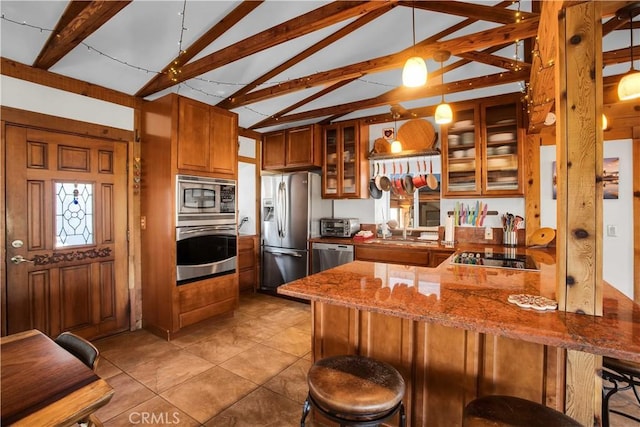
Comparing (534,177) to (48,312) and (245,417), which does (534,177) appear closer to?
(245,417)

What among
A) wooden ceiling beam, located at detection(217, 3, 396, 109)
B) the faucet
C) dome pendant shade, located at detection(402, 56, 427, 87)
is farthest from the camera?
the faucet

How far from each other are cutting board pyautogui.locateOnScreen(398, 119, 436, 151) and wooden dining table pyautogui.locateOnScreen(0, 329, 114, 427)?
3851 mm

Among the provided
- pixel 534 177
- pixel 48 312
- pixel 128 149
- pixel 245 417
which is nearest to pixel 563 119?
pixel 245 417

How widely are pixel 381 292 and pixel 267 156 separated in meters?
3.86

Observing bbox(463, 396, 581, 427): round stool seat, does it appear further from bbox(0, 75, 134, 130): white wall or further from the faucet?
bbox(0, 75, 134, 130): white wall

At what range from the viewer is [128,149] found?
10.9 feet

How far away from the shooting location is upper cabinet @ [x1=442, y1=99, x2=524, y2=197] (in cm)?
343

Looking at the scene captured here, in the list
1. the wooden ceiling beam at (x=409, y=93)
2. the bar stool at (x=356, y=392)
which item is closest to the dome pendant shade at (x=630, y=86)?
the wooden ceiling beam at (x=409, y=93)

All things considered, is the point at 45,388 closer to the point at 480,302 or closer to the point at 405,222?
the point at 480,302

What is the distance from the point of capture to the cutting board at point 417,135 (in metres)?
3.97

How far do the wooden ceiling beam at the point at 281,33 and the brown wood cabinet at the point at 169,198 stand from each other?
0.44m

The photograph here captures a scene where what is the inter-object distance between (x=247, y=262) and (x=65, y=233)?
92.0 inches

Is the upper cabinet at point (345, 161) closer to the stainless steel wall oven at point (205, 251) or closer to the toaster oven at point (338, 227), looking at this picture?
the toaster oven at point (338, 227)

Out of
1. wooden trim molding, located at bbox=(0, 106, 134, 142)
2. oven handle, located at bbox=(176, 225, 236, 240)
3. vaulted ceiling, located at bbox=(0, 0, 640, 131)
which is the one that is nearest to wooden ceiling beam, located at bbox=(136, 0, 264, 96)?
vaulted ceiling, located at bbox=(0, 0, 640, 131)
